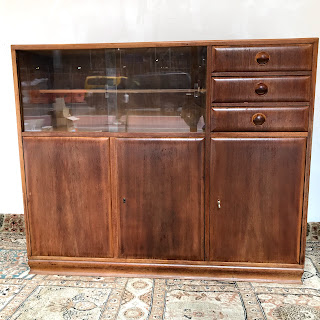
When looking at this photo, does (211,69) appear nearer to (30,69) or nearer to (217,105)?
(217,105)

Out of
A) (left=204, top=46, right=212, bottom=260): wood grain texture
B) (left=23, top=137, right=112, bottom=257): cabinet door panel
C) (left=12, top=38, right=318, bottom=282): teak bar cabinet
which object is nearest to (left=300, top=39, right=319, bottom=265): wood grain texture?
(left=12, top=38, right=318, bottom=282): teak bar cabinet

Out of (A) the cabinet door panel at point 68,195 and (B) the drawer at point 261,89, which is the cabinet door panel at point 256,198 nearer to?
(B) the drawer at point 261,89

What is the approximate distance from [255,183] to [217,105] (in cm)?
47

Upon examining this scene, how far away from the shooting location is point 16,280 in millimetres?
2006

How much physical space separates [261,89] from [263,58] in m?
0.16

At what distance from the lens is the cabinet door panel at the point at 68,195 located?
1959 millimetres

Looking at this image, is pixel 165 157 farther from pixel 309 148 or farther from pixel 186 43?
pixel 309 148

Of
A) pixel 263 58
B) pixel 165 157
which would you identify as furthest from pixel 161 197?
pixel 263 58

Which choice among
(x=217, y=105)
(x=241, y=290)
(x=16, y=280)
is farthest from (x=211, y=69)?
(x=16, y=280)

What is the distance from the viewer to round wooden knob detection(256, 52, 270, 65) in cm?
178

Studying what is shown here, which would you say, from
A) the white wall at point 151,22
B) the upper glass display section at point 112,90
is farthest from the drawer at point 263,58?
the white wall at point 151,22

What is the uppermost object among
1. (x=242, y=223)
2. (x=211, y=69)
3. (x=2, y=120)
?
(x=211, y=69)

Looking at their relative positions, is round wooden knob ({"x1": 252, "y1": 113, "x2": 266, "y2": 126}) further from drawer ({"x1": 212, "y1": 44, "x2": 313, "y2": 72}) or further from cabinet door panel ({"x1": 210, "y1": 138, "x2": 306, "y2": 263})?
drawer ({"x1": 212, "y1": 44, "x2": 313, "y2": 72})

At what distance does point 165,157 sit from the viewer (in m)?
1.92
